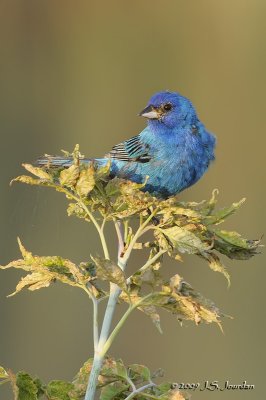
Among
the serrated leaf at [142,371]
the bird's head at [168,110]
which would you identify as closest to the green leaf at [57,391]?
the serrated leaf at [142,371]

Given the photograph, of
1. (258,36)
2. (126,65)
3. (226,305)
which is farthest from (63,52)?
(226,305)

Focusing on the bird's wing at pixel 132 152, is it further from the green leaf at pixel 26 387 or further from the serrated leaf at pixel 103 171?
the green leaf at pixel 26 387

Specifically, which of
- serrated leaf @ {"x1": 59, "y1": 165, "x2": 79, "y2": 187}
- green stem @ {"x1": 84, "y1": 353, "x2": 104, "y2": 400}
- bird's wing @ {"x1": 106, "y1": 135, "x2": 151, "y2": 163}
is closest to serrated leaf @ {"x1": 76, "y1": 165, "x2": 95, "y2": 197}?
serrated leaf @ {"x1": 59, "y1": 165, "x2": 79, "y2": 187}

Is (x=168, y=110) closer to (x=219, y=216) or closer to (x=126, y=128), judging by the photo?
(x=219, y=216)

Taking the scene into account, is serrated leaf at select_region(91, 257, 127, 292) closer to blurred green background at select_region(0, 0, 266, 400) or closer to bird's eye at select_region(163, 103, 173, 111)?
bird's eye at select_region(163, 103, 173, 111)

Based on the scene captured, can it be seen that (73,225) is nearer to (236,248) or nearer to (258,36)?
(258,36)

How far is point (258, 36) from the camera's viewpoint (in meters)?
4.98

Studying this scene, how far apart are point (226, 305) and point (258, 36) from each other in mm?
1812

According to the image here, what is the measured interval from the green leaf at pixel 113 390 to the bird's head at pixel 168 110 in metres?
1.53

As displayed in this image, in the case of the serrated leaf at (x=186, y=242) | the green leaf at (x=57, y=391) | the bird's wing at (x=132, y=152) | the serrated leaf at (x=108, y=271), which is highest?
the bird's wing at (x=132, y=152)

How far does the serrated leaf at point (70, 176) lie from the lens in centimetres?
132

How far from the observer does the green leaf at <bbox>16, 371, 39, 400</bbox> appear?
47.8 inches

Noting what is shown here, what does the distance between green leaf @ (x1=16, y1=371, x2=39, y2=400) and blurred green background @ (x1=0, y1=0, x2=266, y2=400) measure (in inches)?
97.4

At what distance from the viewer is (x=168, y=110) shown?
9.07 feet
